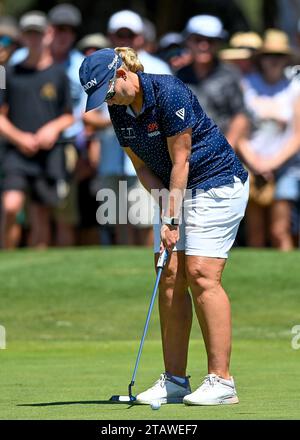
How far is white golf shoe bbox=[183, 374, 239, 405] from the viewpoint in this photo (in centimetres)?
708

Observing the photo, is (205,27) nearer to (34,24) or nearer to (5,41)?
(34,24)

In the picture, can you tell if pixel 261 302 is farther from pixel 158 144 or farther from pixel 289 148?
pixel 158 144

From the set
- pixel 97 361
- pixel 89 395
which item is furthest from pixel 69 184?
pixel 89 395

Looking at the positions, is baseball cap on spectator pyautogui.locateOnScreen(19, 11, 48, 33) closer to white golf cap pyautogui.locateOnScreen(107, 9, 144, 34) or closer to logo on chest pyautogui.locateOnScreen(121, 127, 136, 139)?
white golf cap pyautogui.locateOnScreen(107, 9, 144, 34)

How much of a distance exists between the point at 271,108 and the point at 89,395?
777 centimetres

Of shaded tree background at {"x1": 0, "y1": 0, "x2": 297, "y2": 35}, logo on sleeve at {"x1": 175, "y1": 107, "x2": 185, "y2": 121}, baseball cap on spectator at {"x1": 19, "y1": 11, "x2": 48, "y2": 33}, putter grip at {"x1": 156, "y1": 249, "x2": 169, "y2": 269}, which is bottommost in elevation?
putter grip at {"x1": 156, "y1": 249, "x2": 169, "y2": 269}

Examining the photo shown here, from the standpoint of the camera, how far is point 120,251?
47.4ft

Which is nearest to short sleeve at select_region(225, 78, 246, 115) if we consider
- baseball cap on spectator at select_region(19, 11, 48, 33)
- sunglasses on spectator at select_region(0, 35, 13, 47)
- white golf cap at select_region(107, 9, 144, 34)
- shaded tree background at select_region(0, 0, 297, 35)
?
white golf cap at select_region(107, 9, 144, 34)

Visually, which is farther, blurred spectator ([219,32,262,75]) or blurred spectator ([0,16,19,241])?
blurred spectator ([219,32,262,75])

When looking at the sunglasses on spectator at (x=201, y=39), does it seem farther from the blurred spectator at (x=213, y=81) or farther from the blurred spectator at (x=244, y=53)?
the blurred spectator at (x=244, y=53)

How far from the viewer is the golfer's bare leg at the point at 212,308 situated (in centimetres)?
722

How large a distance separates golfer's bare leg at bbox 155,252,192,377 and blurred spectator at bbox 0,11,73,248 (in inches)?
295

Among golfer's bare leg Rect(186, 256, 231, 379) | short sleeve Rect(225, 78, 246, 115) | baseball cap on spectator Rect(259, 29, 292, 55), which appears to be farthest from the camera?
baseball cap on spectator Rect(259, 29, 292, 55)

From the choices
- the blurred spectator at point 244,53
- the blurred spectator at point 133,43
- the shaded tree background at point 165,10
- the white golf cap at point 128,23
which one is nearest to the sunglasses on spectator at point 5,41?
the blurred spectator at point 133,43
